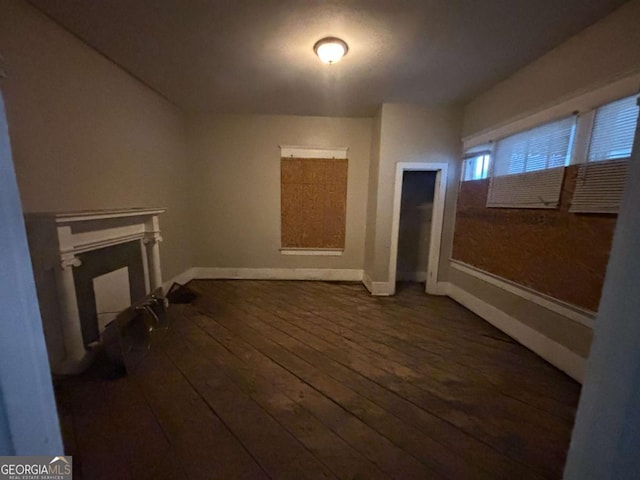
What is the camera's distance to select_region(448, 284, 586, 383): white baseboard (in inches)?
78.2

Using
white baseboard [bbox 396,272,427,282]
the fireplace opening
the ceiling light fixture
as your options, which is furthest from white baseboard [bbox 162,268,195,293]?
white baseboard [bbox 396,272,427,282]

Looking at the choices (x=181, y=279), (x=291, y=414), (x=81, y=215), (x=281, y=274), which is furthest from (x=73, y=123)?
(x=281, y=274)

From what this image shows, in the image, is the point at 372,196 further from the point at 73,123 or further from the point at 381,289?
the point at 73,123

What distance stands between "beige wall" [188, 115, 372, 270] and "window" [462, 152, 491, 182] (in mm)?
1439

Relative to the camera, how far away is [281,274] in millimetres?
4348

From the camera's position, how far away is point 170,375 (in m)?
1.93

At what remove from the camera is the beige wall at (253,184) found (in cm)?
398

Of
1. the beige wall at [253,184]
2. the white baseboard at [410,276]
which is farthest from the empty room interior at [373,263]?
the white baseboard at [410,276]

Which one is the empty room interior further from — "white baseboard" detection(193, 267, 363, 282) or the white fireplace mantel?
"white baseboard" detection(193, 267, 363, 282)

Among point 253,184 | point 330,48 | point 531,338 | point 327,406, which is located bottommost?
point 327,406

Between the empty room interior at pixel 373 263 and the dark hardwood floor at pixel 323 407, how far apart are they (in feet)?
0.05

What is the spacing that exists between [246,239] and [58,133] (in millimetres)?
2588

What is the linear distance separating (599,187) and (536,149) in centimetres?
71

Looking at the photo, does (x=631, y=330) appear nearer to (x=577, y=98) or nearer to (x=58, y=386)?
(x=577, y=98)
